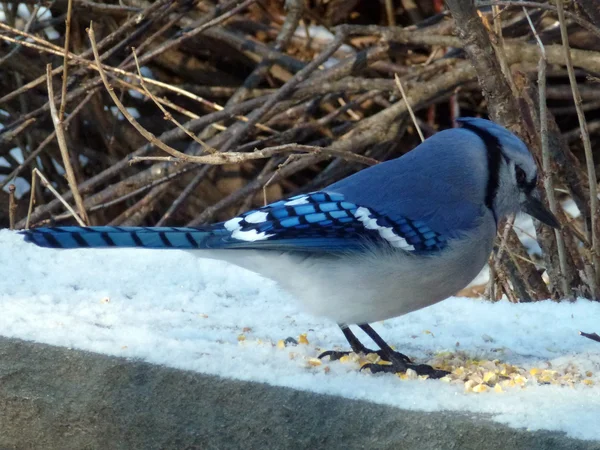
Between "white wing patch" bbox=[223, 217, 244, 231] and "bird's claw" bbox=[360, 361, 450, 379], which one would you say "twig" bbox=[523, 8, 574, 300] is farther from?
"white wing patch" bbox=[223, 217, 244, 231]

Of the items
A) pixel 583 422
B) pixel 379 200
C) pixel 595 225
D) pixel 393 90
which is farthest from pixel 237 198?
pixel 583 422

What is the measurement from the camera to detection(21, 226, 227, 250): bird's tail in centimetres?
196

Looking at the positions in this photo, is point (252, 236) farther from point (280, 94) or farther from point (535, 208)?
point (280, 94)

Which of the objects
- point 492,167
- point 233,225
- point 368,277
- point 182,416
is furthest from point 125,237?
point 492,167

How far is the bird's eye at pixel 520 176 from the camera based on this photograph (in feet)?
7.77

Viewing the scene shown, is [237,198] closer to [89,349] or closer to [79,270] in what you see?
[79,270]

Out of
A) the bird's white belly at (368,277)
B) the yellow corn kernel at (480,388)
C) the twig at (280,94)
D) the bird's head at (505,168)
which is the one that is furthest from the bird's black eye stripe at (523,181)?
the twig at (280,94)

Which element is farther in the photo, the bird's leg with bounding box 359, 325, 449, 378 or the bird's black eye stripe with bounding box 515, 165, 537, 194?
the bird's black eye stripe with bounding box 515, 165, 537, 194

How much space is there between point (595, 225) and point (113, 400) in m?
1.70

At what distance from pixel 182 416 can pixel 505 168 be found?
103cm

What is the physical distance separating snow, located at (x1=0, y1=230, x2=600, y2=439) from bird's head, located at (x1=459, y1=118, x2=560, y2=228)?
0.37 m

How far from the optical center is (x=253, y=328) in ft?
8.10

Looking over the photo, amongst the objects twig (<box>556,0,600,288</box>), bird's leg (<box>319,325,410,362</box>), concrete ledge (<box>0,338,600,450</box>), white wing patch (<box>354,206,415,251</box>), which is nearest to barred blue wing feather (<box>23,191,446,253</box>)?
white wing patch (<box>354,206,415,251</box>)

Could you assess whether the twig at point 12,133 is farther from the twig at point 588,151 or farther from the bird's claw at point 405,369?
the bird's claw at point 405,369
